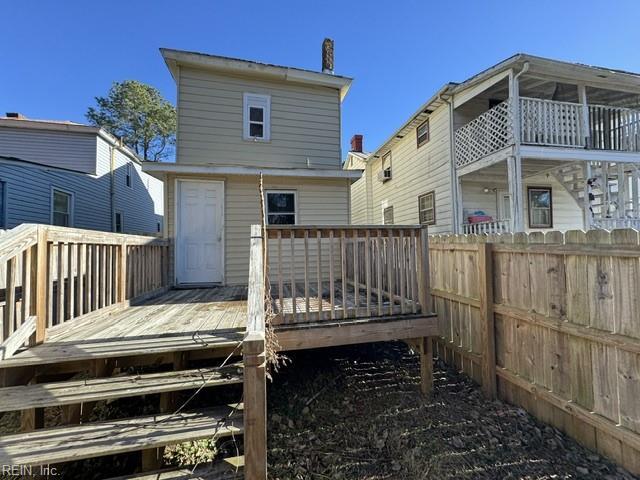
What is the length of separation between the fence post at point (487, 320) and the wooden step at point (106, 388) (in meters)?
2.92

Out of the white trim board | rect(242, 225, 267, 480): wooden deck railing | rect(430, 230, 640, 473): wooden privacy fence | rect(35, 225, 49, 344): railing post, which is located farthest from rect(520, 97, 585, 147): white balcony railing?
rect(35, 225, 49, 344): railing post

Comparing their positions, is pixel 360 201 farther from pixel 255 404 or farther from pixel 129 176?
pixel 255 404

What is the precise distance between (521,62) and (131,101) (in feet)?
80.1

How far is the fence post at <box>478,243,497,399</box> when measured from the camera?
3.44 m

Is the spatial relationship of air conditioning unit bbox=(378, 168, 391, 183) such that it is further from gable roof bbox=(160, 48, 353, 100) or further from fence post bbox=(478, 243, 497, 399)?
fence post bbox=(478, 243, 497, 399)

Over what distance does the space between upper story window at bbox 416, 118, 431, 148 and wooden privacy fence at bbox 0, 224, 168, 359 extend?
9.66 meters

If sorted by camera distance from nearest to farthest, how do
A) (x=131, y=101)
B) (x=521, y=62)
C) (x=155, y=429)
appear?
(x=155, y=429) < (x=521, y=62) < (x=131, y=101)

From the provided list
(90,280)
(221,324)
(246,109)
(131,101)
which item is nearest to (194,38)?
(246,109)

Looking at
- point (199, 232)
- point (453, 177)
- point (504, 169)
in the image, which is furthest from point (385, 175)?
point (199, 232)

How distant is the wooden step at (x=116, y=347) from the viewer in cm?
236

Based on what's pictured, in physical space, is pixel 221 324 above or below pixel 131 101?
below

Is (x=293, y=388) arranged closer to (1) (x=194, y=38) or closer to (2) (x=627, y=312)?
(2) (x=627, y=312)

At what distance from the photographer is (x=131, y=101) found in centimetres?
2114

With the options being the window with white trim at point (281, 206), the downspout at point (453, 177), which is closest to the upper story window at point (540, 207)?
the downspout at point (453, 177)
